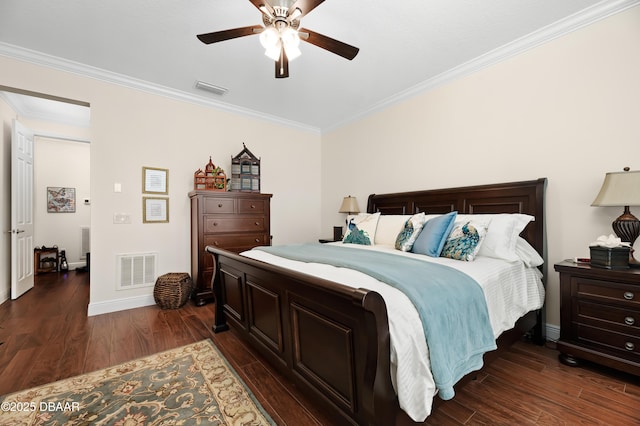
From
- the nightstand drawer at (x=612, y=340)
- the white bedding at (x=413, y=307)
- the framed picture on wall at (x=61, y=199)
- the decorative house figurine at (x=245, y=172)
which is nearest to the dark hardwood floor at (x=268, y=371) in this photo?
the nightstand drawer at (x=612, y=340)

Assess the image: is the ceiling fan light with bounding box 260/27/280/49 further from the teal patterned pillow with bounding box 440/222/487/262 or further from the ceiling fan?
the teal patterned pillow with bounding box 440/222/487/262

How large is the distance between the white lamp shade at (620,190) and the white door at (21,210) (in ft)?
19.9

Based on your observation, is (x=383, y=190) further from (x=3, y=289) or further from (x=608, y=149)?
(x=3, y=289)

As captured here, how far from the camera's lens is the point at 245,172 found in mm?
4055

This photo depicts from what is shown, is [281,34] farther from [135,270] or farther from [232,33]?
[135,270]

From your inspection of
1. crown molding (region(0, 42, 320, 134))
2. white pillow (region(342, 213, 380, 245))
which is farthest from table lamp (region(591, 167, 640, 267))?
crown molding (region(0, 42, 320, 134))

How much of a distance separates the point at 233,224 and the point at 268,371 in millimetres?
2187

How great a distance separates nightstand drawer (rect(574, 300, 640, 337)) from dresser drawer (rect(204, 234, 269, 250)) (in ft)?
11.2

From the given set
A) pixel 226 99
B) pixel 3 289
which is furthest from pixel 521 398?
pixel 3 289

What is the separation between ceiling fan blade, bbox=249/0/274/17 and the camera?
1.70 m

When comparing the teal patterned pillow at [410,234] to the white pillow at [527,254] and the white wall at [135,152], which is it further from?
the white wall at [135,152]

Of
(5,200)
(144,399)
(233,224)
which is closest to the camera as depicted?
(144,399)

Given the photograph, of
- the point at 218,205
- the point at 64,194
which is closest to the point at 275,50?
the point at 218,205

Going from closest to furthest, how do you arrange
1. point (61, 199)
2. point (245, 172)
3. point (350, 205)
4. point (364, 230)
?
point (364, 230) → point (245, 172) → point (350, 205) → point (61, 199)
